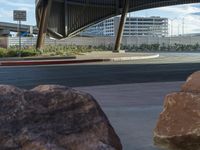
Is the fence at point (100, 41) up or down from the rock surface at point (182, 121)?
up

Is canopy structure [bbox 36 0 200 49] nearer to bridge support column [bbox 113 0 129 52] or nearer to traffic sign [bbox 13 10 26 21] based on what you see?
bridge support column [bbox 113 0 129 52]

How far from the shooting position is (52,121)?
14.3 feet

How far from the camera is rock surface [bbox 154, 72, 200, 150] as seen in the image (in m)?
6.12

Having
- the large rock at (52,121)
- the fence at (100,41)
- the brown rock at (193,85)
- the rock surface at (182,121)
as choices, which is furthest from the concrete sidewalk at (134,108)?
the fence at (100,41)

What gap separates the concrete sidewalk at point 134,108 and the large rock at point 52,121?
222cm

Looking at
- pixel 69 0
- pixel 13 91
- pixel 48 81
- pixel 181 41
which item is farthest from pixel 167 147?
pixel 181 41

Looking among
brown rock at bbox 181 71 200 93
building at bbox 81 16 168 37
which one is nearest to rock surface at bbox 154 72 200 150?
brown rock at bbox 181 71 200 93

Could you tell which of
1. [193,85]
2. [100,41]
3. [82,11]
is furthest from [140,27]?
[193,85]

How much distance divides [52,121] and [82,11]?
51.1 m

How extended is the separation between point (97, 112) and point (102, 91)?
9.75 m

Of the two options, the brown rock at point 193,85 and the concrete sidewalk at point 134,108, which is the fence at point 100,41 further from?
the brown rock at point 193,85

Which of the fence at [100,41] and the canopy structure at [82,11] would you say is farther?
the fence at [100,41]

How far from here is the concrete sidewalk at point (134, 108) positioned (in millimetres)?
7293

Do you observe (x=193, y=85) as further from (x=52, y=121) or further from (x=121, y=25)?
(x=121, y=25)
